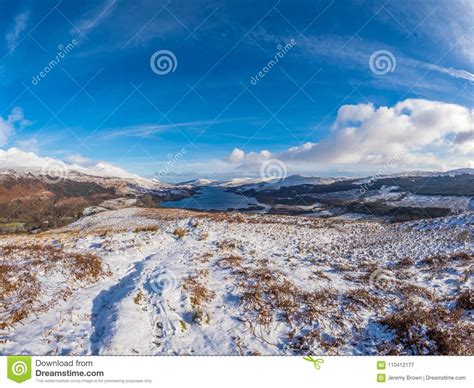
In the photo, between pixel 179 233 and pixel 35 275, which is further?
pixel 179 233

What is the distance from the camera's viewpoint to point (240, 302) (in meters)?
6.41

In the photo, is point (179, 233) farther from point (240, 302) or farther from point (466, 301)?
point (466, 301)

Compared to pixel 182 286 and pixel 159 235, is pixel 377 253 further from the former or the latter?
pixel 159 235

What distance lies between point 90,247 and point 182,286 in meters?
6.71

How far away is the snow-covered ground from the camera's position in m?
4.94

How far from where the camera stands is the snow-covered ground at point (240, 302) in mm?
4938

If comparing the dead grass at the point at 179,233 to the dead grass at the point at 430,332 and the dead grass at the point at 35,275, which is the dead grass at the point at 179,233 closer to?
the dead grass at the point at 35,275
